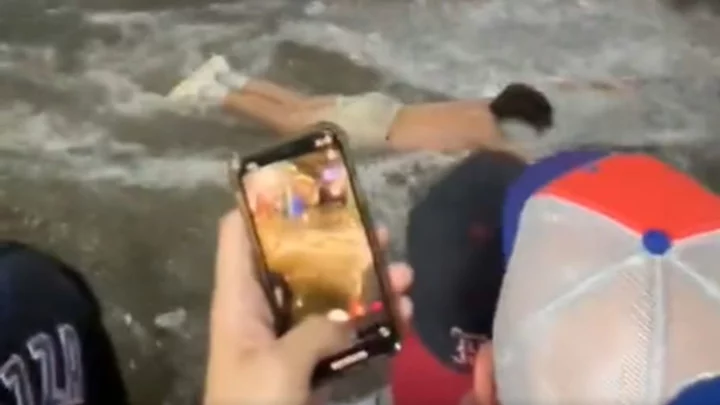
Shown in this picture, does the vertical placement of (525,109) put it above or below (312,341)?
below

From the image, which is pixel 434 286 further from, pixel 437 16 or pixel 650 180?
pixel 437 16

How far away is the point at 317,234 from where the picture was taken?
2.25ft

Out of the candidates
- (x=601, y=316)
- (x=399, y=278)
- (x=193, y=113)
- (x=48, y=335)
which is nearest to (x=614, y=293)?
(x=601, y=316)

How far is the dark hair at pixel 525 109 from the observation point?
4.05ft

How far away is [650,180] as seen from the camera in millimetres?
643

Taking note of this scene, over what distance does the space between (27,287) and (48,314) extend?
24 millimetres

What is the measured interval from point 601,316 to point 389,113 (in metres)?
0.71

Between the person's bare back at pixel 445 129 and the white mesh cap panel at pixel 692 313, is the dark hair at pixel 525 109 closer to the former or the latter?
the person's bare back at pixel 445 129

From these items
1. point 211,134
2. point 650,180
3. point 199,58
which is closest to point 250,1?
point 199,58

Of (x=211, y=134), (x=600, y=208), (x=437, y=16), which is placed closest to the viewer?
(x=600, y=208)

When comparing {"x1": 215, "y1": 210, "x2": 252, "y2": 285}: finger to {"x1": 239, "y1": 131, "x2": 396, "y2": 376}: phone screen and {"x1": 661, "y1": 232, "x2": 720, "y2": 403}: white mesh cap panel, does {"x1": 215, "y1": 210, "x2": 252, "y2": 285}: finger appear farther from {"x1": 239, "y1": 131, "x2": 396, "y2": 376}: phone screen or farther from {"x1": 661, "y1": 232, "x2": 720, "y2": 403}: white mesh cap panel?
{"x1": 661, "y1": 232, "x2": 720, "y2": 403}: white mesh cap panel

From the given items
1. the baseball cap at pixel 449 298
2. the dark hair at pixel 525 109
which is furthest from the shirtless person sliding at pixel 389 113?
the baseball cap at pixel 449 298

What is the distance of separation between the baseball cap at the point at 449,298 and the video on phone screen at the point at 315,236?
13 cm

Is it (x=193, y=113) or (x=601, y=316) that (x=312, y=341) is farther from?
(x=193, y=113)
